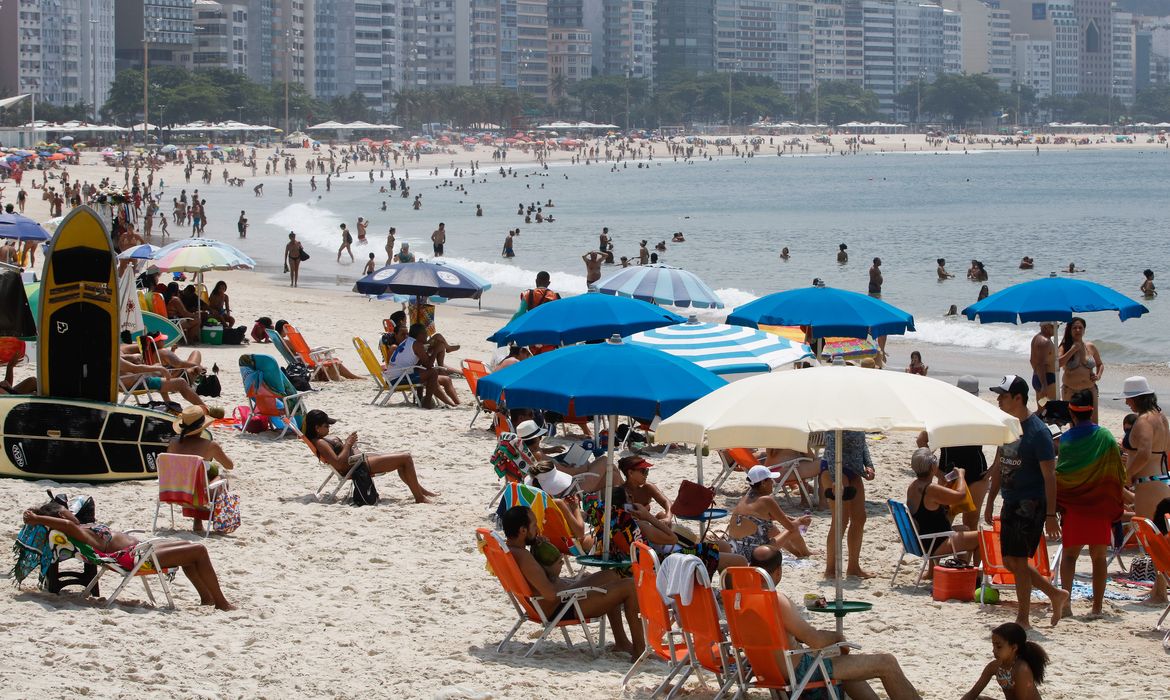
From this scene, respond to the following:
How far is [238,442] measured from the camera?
11.5 metres

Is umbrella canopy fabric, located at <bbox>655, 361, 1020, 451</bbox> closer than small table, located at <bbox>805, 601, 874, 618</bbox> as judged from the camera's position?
Yes

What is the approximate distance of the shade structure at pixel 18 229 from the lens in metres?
18.0

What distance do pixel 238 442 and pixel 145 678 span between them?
578 cm

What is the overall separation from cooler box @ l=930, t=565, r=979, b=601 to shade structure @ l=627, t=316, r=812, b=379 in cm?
234

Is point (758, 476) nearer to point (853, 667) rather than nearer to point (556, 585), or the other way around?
point (556, 585)

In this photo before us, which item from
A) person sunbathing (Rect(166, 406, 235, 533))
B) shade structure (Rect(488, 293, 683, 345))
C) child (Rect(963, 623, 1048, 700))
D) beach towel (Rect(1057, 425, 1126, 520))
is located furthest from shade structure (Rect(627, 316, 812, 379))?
child (Rect(963, 623, 1048, 700))

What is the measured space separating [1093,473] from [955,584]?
3.36ft

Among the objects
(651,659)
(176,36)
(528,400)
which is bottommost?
(651,659)

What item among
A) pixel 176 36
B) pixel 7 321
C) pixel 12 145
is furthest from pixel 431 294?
pixel 176 36

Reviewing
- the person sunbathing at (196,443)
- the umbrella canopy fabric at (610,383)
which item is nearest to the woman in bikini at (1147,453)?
the umbrella canopy fabric at (610,383)

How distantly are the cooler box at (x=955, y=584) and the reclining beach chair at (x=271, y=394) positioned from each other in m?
5.51

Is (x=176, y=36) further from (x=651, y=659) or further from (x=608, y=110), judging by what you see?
(x=651, y=659)

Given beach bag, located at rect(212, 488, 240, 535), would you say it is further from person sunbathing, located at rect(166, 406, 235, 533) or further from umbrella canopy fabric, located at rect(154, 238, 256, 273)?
umbrella canopy fabric, located at rect(154, 238, 256, 273)

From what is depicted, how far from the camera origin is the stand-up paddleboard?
9.54 metres
